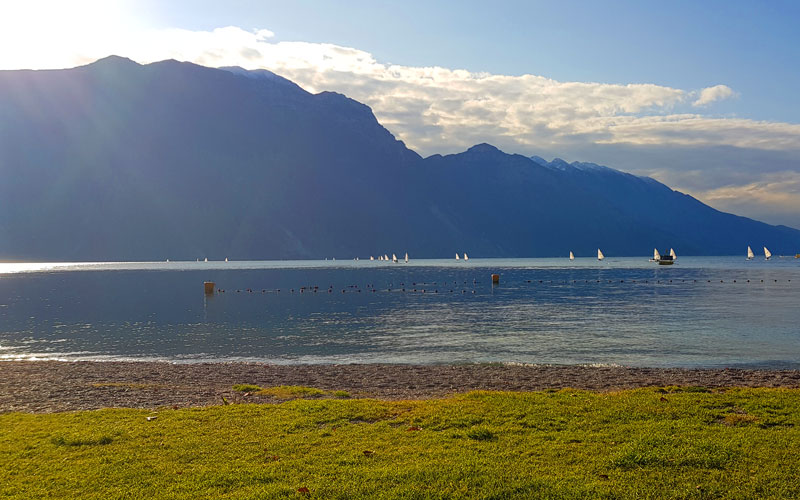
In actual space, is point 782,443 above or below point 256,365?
above

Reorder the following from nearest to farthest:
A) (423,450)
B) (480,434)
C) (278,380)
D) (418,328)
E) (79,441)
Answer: (423,450), (480,434), (79,441), (278,380), (418,328)

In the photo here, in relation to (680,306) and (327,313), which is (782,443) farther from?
(680,306)

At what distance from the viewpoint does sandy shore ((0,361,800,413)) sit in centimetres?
2414

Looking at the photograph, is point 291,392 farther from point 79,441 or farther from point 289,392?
point 79,441

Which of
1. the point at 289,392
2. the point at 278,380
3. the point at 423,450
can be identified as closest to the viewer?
the point at 423,450

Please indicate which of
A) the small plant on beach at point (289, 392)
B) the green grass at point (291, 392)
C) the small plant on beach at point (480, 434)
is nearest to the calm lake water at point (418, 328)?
the green grass at point (291, 392)

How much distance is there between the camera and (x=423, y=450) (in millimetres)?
13992

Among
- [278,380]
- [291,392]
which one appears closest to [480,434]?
[291,392]

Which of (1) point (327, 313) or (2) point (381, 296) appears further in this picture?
(2) point (381, 296)

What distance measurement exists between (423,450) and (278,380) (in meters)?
17.7

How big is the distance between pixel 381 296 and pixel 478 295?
53.6ft

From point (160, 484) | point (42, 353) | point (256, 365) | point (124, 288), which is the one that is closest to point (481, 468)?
point (160, 484)

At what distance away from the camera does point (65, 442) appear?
15352mm

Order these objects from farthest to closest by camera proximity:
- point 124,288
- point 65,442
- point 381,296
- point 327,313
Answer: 1. point 124,288
2. point 381,296
3. point 327,313
4. point 65,442
